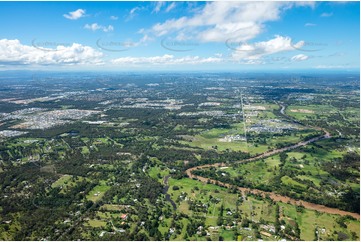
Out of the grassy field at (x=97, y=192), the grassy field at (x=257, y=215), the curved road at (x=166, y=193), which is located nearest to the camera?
the grassy field at (x=257, y=215)

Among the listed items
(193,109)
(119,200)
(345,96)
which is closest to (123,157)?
(119,200)

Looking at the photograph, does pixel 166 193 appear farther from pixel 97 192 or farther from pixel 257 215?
pixel 257 215

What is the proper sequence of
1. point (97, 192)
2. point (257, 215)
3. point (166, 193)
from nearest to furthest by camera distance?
point (257, 215) → point (166, 193) → point (97, 192)

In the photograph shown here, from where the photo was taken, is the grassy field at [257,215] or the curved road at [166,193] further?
the curved road at [166,193]

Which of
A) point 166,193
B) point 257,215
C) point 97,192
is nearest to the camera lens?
point 257,215

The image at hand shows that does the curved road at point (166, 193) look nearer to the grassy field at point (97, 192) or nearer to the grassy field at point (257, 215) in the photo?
the grassy field at point (257, 215)

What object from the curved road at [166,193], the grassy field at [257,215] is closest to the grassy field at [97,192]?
the curved road at [166,193]

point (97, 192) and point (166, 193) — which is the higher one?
point (166, 193)

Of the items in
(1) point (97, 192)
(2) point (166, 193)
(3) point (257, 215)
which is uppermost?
(3) point (257, 215)

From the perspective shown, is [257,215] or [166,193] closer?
[257,215]

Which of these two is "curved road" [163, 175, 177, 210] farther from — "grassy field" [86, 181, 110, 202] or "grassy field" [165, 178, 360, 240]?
"grassy field" [86, 181, 110, 202]

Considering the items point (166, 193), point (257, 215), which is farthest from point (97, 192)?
point (257, 215)

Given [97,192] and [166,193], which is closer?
[166,193]
